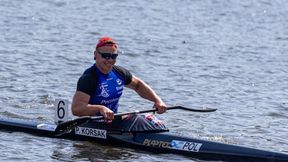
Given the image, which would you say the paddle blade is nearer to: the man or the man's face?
the man

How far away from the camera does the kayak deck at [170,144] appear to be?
1148cm

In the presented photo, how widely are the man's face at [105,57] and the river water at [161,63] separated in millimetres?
1178

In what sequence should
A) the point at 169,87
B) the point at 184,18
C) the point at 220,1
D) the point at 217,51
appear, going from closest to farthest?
the point at 169,87 → the point at 217,51 → the point at 184,18 → the point at 220,1

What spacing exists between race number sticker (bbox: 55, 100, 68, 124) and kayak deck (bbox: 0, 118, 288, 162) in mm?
183

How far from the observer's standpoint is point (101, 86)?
39.7 feet

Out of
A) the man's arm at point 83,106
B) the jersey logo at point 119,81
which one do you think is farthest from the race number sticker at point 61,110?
the jersey logo at point 119,81

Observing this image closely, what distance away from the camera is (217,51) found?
24.4 m

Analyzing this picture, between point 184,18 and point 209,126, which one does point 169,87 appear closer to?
point 209,126

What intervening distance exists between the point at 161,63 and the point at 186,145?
9.52m

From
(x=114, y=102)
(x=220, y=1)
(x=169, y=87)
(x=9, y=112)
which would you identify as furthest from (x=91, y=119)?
(x=220, y=1)

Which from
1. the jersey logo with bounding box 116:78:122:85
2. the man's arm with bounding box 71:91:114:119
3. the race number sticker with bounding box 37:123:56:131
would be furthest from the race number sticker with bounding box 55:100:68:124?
the jersey logo with bounding box 116:78:122:85

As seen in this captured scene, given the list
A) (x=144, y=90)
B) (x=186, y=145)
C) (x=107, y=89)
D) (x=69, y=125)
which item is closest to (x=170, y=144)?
(x=186, y=145)

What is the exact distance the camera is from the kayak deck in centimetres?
1148

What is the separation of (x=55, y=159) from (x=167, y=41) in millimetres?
14499
